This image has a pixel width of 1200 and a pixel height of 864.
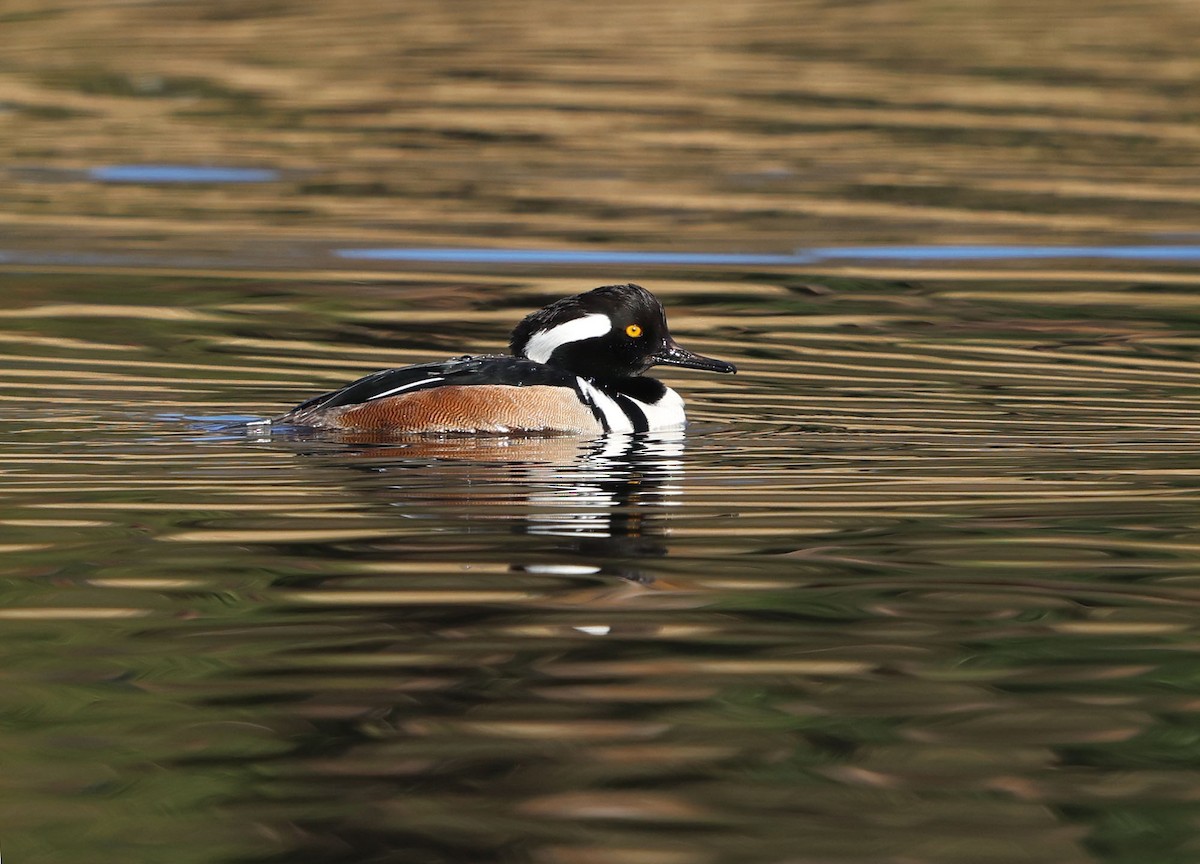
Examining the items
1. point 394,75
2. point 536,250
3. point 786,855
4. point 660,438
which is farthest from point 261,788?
point 394,75

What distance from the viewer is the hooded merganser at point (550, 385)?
1034 centimetres

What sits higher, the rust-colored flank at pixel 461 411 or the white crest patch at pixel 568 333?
the white crest patch at pixel 568 333

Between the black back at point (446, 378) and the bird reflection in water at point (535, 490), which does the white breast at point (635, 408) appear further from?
the black back at point (446, 378)

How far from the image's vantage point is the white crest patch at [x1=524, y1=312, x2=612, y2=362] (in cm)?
1091

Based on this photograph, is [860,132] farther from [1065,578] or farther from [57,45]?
[1065,578]

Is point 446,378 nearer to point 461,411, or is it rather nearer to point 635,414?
point 461,411

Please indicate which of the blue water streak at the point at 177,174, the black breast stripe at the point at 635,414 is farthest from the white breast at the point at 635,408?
the blue water streak at the point at 177,174

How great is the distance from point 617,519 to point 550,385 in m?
2.21

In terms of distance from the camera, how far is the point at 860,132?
23031 millimetres

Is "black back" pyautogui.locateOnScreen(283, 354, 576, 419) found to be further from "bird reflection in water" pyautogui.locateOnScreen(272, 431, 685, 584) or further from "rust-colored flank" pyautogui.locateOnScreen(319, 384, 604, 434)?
"bird reflection in water" pyautogui.locateOnScreen(272, 431, 685, 584)

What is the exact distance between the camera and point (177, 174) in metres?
21.4

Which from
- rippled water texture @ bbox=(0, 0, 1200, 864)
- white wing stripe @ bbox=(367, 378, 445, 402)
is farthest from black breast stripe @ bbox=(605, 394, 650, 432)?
white wing stripe @ bbox=(367, 378, 445, 402)

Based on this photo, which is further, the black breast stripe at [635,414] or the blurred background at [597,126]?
the blurred background at [597,126]

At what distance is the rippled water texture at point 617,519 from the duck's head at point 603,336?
0.45 metres
